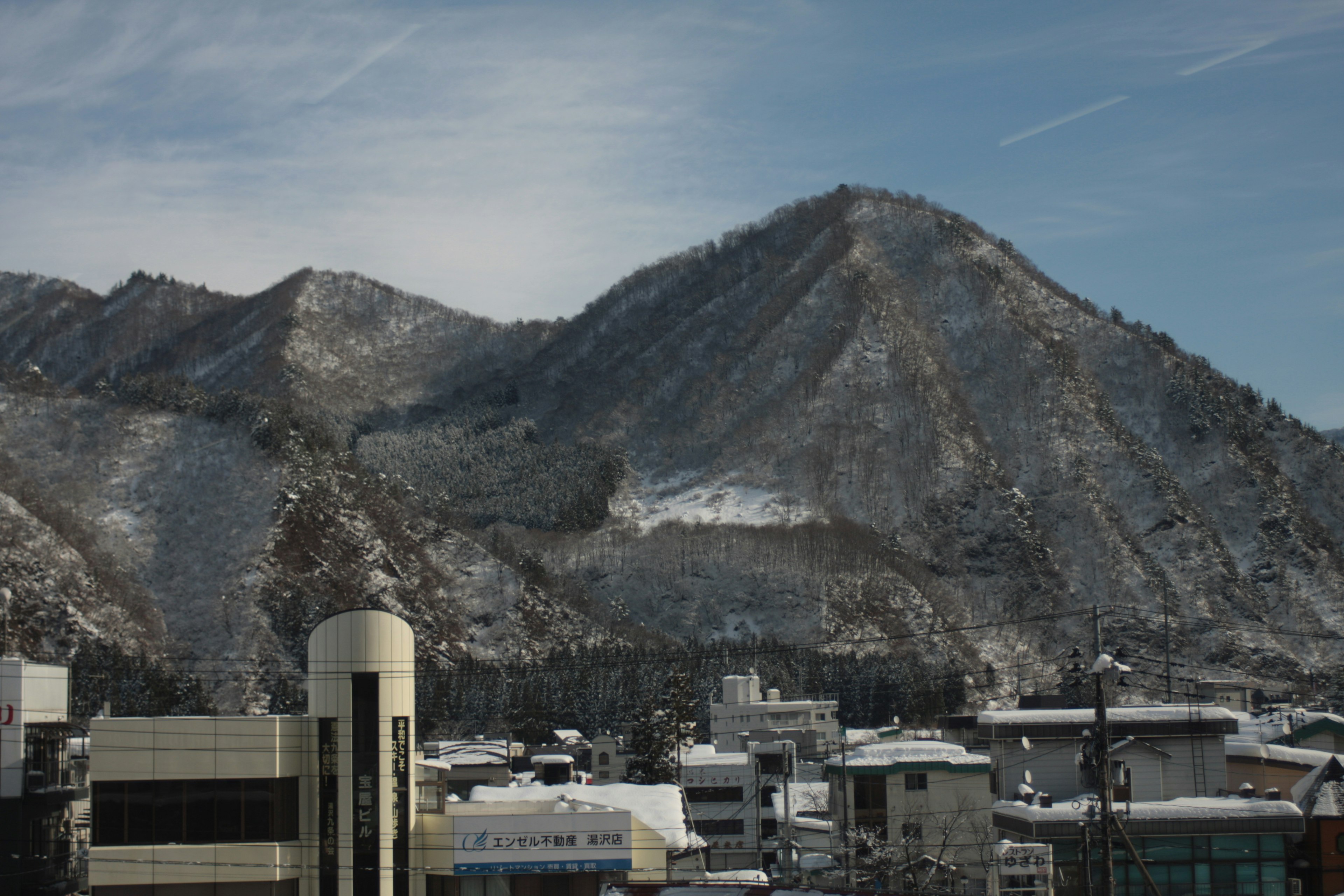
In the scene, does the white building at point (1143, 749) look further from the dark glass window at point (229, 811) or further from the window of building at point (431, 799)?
the dark glass window at point (229, 811)

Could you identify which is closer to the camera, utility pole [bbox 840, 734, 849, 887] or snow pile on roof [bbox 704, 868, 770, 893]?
snow pile on roof [bbox 704, 868, 770, 893]

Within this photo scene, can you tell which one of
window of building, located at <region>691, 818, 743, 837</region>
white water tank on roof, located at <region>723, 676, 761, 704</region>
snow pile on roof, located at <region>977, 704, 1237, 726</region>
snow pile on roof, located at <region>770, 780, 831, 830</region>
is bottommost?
window of building, located at <region>691, 818, 743, 837</region>

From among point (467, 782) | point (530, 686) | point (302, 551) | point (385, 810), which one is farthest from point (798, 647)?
point (385, 810)

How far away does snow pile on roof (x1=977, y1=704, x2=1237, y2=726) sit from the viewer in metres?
60.8

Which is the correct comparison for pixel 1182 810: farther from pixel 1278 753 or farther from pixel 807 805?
pixel 807 805

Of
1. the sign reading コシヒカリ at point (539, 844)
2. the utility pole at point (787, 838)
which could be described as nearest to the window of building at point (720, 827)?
the utility pole at point (787, 838)

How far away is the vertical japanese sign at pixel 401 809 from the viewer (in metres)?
47.8

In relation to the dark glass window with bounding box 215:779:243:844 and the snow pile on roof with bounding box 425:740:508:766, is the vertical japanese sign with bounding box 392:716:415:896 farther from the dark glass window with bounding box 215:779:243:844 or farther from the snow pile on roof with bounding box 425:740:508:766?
the snow pile on roof with bounding box 425:740:508:766

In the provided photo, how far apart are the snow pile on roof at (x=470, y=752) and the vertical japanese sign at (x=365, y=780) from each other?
31.8 metres

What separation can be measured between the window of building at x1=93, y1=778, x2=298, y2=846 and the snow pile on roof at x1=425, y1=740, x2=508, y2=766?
106 ft

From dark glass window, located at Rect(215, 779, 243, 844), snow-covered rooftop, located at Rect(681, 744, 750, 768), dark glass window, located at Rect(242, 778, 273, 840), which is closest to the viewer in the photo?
dark glass window, located at Rect(215, 779, 243, 844)

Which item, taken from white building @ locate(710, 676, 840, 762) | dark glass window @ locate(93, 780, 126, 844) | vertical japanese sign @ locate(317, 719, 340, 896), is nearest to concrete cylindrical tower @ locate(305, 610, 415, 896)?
vertical japanese sign @ locate(317, 719, 340, 896)

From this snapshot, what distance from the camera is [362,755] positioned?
48.1m

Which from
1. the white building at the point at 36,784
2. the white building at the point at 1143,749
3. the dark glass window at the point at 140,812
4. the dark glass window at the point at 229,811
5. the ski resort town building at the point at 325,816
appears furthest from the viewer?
the white building at the point at 1143,749
